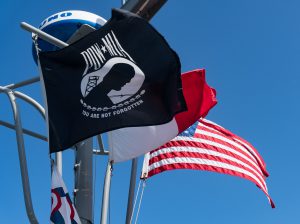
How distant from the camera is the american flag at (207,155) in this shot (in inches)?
355

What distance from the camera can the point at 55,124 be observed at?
510cm

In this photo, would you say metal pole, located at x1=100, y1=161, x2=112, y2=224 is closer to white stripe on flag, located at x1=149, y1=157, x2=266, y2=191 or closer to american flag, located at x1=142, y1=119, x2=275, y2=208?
american flag, located at x1=142, y1=119, x2=275, y2=208

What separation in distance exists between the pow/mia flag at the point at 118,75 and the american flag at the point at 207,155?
319 centimetres

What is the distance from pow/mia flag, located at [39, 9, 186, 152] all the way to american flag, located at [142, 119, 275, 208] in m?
3.19

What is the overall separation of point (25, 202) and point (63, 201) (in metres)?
0.74

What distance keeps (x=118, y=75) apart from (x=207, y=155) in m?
4.23

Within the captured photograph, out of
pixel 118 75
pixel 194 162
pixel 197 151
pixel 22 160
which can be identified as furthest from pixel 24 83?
pixel 197 151

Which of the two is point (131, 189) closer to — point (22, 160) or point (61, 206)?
point (22, 160)

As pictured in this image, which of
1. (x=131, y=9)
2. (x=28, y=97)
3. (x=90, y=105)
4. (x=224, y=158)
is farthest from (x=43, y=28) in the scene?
(x=224, y=158)

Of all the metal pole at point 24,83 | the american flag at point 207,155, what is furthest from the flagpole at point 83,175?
the american flag at point 207,155

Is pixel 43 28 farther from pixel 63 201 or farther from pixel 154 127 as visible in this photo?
pixel 63 201

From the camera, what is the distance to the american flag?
9.02m

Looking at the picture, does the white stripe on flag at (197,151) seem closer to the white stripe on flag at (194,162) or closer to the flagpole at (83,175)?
the white stripe on flag at (194,162)

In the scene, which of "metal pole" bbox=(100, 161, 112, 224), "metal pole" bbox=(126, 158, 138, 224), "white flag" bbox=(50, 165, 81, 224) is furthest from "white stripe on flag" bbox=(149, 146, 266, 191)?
"white flag" bbox=(50, 165, 81, 224)
